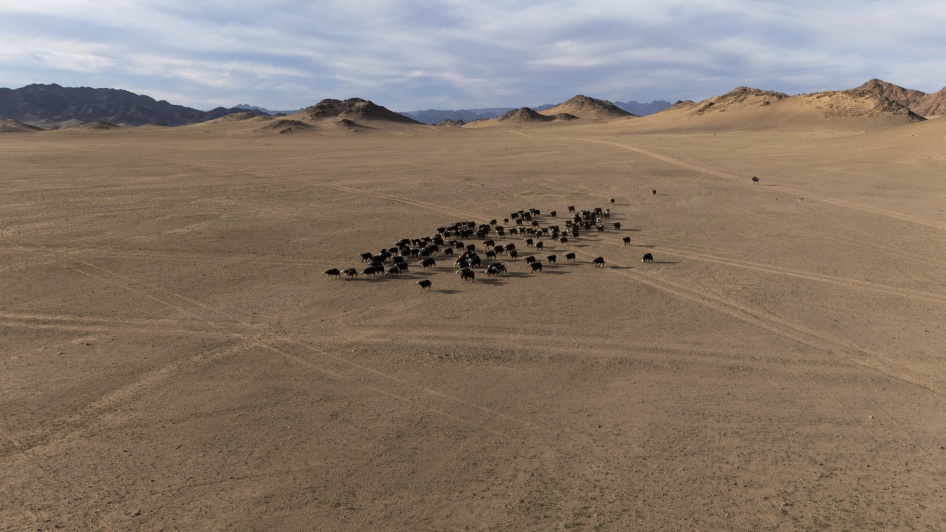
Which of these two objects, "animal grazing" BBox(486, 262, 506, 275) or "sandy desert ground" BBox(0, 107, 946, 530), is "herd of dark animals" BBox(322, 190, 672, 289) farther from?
"sandy desert ground" BBox(0, 107, 946, 530)

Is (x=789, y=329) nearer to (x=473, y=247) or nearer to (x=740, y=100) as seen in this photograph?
(x=473, y=247)

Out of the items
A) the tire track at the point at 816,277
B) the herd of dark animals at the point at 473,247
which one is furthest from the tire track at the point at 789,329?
the tire track at the point at 816,277

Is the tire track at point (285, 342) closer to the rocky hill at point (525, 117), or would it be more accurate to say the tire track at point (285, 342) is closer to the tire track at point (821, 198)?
the tire track at point (821, 198)

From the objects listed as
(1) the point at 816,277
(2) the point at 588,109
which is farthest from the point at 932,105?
(1) the point at 816,277

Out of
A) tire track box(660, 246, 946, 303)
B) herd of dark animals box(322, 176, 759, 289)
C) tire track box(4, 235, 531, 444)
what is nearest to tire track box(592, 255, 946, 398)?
herd of dark animals box(322, 176, 759, 289)

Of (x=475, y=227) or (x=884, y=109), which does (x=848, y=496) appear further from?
(x=884, y=109)

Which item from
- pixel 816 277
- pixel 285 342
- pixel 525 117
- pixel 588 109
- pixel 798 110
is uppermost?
pixel 588 109
